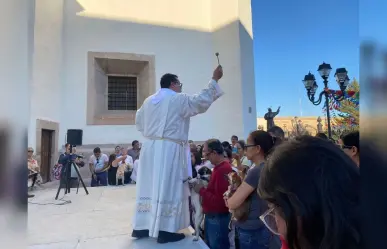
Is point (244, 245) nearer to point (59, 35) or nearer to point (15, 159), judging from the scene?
point (15, 159)

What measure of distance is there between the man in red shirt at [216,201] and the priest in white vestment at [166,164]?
0.77 feet

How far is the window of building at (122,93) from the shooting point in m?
9.59

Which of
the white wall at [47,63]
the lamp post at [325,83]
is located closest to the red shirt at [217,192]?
the lamp post at [325,83]

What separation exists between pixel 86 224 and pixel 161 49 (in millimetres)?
7144

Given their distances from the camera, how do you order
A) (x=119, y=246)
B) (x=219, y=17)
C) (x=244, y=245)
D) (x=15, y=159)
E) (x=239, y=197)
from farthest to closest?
(x=219, y=17)
(x=119, y=246)
(x=244, y=245)
(x=239, y=197)
(x=15, y=159)

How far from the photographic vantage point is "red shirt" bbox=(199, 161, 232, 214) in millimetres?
2230

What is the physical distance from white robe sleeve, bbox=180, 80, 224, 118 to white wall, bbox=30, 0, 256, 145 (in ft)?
21.1

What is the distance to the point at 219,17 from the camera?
374 inches

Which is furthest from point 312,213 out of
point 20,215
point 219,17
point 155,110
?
point 219,17

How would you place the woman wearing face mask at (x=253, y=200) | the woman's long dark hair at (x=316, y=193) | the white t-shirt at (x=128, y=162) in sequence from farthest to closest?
the white t-shirt at (x=128, y=162) → the woman wearing face mask at (x=253, y=200) → the woman's long dark hair at (x=316, y=193)

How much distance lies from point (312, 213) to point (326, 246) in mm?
66

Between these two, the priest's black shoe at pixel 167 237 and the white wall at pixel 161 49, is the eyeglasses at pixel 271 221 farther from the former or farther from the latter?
the white wall at pixel 161 49

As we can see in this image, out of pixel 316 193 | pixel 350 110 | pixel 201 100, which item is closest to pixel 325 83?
pixel 350 110

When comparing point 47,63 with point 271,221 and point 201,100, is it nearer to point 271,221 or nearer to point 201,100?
point 201,100
